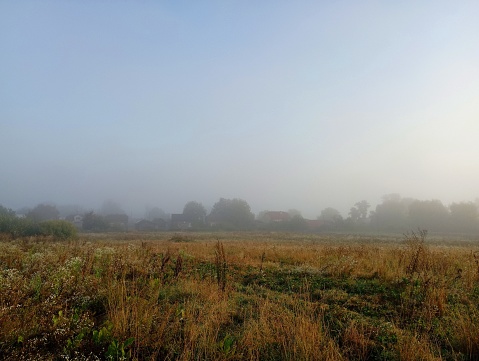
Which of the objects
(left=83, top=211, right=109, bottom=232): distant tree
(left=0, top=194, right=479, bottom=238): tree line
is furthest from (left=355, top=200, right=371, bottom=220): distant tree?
(left=83, top=211, right=109, bottom=232): distant tree

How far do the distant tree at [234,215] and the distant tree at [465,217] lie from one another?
2184 inches

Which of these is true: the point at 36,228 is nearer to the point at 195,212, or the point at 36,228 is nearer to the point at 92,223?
the point at 92,223

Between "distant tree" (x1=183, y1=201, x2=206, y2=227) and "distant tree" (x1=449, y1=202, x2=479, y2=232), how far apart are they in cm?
7420

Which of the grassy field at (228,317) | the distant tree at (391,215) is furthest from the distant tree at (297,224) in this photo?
the grassy field at (228,317)

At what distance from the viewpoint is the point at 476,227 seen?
7250 centimetres

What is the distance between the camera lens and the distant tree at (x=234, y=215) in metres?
92.6

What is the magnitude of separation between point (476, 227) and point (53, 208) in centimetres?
12627

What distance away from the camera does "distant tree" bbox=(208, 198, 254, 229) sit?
92613mm

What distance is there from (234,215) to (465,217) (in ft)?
208

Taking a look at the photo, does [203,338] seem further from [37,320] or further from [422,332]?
[422,332]

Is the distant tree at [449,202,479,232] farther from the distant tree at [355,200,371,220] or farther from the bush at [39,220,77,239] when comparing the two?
the bush at [39,220,77,239]

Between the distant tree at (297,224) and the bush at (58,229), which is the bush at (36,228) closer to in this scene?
the bush at (58,229)

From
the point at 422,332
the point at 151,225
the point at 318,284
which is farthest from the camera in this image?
the point at 151,225

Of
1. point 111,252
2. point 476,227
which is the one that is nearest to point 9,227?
point 111,252
